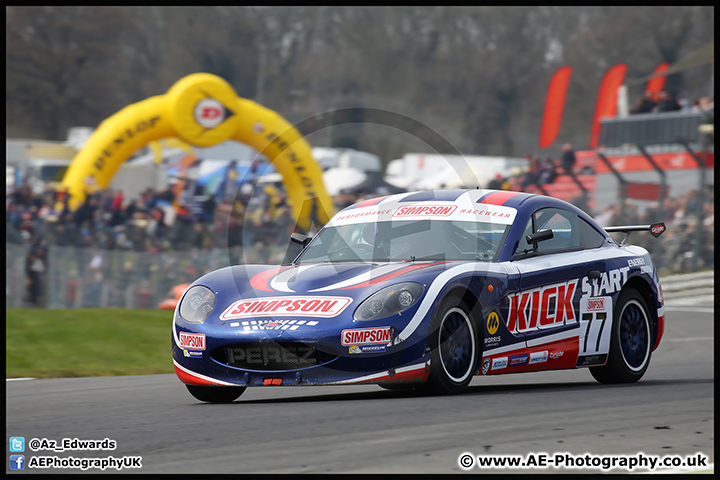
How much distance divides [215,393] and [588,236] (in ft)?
10.6

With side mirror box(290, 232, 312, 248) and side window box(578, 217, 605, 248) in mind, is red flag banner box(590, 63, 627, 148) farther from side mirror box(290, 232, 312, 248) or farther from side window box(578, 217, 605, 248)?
side mirror box(290, 232, 312, 248)

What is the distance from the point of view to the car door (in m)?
6.69

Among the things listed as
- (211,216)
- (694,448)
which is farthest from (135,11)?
(694,448)

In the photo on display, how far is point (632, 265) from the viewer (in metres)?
7.79

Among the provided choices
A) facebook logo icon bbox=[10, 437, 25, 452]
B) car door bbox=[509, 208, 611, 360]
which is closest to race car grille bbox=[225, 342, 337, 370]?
car door bbox=[509, 208, 611, 360]

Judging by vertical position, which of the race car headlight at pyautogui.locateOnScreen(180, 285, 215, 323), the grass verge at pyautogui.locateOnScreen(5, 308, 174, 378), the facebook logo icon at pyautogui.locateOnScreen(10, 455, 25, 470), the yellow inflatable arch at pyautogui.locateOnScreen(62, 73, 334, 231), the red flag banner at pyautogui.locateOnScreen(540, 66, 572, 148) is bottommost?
the grass verge at pyautogui.locateOnScreen(5, 308, 174, 378)

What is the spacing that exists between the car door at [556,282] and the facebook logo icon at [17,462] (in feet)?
11.1

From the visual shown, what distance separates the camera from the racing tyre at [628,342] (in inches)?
294

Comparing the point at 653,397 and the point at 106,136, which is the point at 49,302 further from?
the point at 653,397

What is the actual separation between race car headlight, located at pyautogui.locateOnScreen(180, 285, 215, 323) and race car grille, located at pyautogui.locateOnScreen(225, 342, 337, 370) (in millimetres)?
361

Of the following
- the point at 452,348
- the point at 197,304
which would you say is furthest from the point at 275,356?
the point at 452,348

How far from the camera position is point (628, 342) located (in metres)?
7.66

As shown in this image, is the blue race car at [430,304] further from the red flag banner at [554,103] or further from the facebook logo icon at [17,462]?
the red flag banner at [554,103]

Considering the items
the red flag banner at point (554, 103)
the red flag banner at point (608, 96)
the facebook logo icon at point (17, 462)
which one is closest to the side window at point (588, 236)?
the facebook logo icon at point (17, 462)
